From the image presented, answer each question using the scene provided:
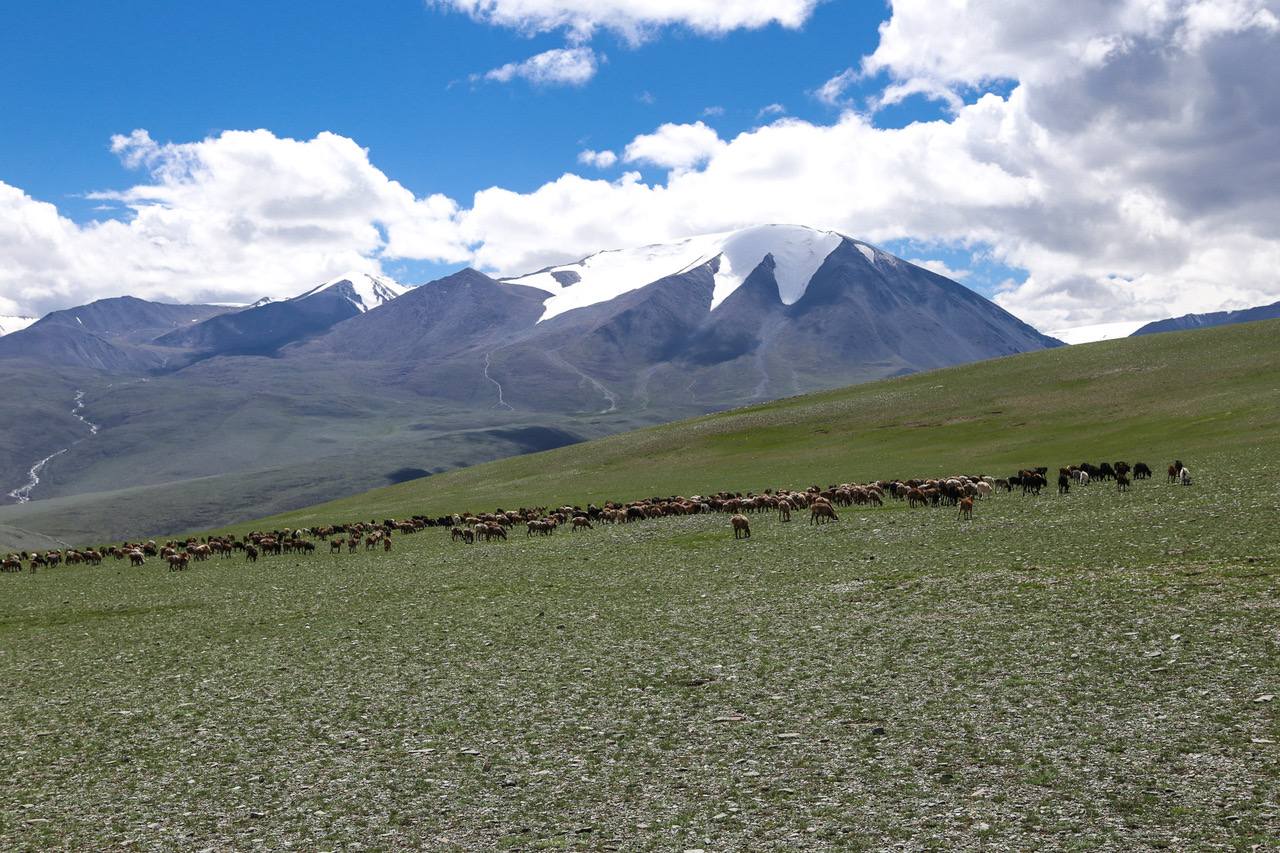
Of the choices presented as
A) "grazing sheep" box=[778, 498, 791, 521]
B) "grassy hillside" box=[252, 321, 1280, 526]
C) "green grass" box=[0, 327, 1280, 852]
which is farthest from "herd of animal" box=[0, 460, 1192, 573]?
"grassy hillside" box=[252, 321, 1280, 526]

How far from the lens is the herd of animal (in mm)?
45500

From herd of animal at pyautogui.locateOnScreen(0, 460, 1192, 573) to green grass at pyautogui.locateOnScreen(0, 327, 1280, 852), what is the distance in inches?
300

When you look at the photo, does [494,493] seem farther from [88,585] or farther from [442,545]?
[88,585]

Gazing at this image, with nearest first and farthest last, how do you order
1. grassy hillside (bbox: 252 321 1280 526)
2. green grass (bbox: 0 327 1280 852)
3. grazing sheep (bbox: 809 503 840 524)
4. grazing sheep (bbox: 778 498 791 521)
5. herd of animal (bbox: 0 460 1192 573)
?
1. green grass (bbox: 0 327 1280 852)
2. grazing sheep (bbox: 809 503 840 524)
3. herd of animal (bbox: 0 460 1192 573)
4. grazing sheep (bbox: 778 498 791 521)
5. grassy hillside (bbox: 252 321 1280 526)

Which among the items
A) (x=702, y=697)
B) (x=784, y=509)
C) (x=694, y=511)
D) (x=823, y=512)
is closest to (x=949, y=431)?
(x=694, y=511)

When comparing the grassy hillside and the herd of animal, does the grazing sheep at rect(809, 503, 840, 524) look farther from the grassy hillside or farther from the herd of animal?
the grassy hillside

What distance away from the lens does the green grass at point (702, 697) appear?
34.5 ft

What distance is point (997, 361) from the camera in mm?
125812

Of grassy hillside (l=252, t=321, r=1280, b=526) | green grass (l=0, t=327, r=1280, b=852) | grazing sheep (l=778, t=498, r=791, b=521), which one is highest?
grassy hillside (l=252, t=321, r=1280, b=526)

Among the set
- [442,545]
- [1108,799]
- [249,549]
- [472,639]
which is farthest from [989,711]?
[249,549]

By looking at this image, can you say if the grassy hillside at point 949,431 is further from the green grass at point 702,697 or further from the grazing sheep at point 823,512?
the green grass at point 702,697

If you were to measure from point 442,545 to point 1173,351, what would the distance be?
9379 centimetres

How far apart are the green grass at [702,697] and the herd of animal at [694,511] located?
300 inches

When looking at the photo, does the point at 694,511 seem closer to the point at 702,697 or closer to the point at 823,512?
the point at 823,512
